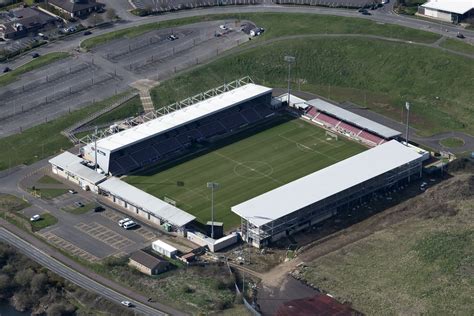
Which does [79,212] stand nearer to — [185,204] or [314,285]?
[185,204]

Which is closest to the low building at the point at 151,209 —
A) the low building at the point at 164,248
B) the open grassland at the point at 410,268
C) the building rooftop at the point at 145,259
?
the low building at the point at 164,248

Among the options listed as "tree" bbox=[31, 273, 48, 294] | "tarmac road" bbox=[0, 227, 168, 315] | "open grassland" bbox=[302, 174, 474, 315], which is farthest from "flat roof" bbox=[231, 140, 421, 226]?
"tree" bbox=[31, 273, 48, 294]

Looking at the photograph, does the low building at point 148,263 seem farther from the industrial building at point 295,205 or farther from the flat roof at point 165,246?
the industrial building at point 295,205

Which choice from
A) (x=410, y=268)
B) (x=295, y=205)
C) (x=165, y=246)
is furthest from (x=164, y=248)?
(x=410, y=268)

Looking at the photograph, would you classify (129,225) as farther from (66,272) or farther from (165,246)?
(66,272)

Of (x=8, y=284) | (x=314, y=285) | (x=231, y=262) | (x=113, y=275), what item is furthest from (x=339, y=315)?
(x=8, y=284)

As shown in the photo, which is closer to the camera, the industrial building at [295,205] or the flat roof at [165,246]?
the flat roof at [165,246]
